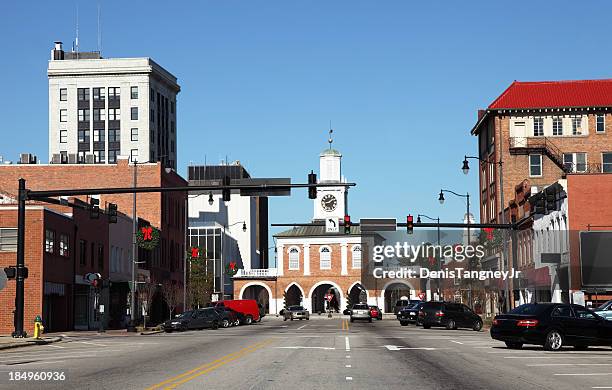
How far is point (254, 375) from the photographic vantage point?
20062 mm

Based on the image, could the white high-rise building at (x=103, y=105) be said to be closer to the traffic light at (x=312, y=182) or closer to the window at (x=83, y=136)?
the window at (x=83, y=136)

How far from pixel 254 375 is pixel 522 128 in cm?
7505

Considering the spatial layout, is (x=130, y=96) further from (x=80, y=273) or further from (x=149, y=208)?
(x=80, y=273)

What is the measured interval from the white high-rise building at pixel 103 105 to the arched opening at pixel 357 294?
31868 millimetres

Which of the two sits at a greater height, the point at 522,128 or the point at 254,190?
the point at 522,128

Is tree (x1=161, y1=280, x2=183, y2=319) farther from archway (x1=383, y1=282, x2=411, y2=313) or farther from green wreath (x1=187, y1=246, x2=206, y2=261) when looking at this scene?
archway (x1=383, y1=282, x2=411, y2=313)

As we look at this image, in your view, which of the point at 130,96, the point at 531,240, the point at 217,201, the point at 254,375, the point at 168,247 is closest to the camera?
the point at 254,375

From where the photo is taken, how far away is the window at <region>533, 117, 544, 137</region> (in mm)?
91062

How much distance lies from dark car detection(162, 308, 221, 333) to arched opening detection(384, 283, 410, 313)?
7813cm

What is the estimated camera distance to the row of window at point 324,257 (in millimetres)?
144000

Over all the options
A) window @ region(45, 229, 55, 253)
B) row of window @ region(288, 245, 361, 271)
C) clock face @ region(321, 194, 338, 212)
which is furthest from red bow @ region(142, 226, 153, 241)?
clock face @ region(321, 194, 338, 212)

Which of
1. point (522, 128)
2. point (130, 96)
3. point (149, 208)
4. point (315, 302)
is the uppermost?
point (130, 96)

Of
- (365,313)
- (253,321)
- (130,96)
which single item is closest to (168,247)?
(253,321)

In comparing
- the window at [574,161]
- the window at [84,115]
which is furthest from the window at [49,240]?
the window at [84,115]
